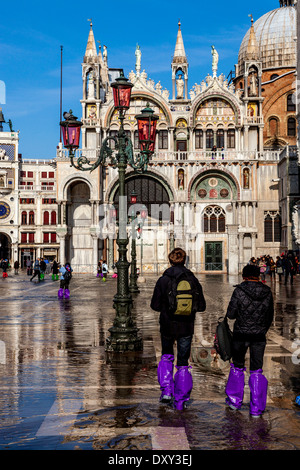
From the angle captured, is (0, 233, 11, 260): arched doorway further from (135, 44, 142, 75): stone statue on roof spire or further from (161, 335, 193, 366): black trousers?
(161, 335, 193, 366): black trousers

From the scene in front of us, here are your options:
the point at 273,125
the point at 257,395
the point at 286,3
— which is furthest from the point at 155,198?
the point at 257,395

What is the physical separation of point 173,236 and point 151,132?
31414 mm

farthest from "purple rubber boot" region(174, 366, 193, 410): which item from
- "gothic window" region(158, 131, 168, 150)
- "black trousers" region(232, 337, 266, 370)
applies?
"gothic window" region(158, 131, 168, 150)

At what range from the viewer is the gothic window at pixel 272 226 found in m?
45.8

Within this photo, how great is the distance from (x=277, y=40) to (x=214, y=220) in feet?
63.0

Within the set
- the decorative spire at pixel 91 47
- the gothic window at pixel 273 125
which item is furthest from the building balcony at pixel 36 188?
the gothic window at pixel 273 125

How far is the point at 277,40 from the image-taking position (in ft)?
181

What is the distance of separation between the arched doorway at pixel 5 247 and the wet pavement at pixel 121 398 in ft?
185

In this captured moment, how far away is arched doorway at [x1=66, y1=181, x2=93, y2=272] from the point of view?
46.4m

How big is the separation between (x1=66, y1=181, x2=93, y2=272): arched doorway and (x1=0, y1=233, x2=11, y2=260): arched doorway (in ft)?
78.2

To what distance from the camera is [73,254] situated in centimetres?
4678

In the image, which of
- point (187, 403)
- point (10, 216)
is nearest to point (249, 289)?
point (187, 403)

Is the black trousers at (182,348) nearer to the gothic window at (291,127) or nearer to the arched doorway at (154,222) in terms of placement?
the arched doorway at (154,222)
